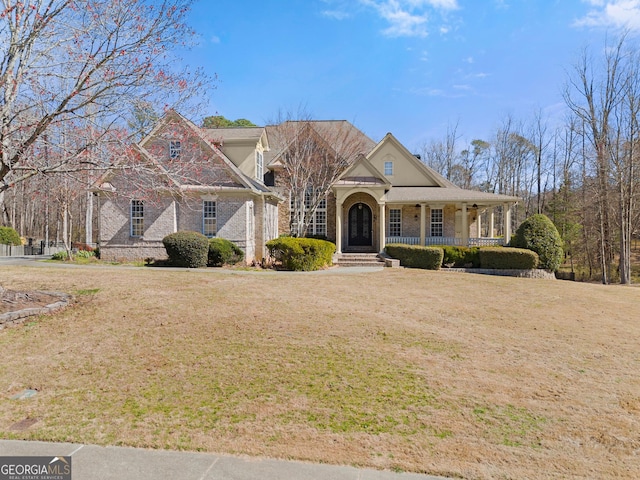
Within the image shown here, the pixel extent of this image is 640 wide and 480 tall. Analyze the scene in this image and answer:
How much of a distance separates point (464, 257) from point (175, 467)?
19.0 meters

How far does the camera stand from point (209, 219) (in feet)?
61.4

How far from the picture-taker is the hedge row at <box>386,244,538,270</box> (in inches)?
742

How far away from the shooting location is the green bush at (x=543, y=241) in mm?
19078

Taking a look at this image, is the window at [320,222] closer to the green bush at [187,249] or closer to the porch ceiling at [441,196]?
the porch ceiling at [441,196]

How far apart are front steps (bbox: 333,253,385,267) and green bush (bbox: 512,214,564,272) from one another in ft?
24.5

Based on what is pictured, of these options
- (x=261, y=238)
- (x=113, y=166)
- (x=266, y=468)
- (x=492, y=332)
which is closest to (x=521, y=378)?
(x=492, y=332)

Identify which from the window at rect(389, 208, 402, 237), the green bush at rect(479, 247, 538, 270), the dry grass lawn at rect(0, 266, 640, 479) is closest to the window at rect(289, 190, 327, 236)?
the window at rect(389, 208, 402, 237)

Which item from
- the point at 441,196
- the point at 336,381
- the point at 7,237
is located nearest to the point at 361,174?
the point at 441,196

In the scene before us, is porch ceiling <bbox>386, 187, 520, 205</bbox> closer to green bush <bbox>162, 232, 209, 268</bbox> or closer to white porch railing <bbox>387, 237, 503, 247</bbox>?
white porch railing <bbox>387, 237, 503, 247</bbox>

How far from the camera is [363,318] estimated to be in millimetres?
8398

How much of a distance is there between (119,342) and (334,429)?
14.3 feet

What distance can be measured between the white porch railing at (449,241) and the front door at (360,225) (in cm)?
170

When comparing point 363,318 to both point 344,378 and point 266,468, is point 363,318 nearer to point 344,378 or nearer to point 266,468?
point 344,378

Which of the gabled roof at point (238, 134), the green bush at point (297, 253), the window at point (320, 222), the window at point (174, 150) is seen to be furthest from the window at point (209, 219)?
the window at point (320, 222)
